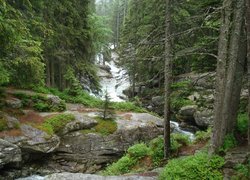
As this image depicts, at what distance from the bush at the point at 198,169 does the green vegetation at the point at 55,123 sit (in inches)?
321

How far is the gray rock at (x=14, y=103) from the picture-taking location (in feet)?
53.8

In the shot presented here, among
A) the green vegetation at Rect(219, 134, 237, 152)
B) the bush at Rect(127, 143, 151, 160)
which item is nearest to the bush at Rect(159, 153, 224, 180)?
the green vegetation at Rect(219, 134, 237, 152)

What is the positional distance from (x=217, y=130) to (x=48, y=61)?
704 inches

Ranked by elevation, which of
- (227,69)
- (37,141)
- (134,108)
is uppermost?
(227,69)

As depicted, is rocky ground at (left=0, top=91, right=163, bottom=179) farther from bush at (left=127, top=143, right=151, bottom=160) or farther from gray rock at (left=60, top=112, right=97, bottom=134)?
bush at (left=127, top=143, right=151, bottom=160)

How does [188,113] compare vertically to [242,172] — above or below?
above

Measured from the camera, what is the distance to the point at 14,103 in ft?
54.4

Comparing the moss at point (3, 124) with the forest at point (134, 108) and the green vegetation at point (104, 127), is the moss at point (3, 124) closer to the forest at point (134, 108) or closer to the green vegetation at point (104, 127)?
the forest at point (134, 108)

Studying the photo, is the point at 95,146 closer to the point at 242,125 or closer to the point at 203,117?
the point at 242,125

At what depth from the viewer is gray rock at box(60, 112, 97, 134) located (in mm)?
16672

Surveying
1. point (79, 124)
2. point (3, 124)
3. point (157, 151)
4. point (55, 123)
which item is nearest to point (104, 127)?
point (79, 124)

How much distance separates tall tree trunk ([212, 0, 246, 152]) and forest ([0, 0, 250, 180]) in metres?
0.03

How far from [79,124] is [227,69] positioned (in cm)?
991

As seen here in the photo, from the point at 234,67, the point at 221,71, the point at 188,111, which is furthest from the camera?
the point at 188,111
